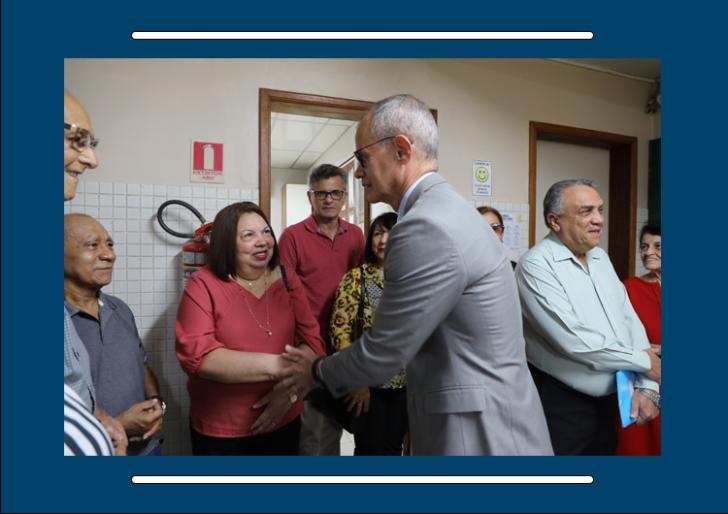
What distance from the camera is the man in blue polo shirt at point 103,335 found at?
3.58ft

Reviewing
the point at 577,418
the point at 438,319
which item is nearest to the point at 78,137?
the point at 438,319

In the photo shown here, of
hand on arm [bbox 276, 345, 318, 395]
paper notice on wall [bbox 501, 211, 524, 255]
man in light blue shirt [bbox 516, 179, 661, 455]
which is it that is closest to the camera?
hand on arm [bbox 276, 345, 318, 395]

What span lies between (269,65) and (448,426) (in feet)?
5.93

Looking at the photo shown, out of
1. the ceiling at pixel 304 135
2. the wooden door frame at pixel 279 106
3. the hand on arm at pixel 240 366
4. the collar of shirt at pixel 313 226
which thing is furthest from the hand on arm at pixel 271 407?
the ceiling at pixel 304 135

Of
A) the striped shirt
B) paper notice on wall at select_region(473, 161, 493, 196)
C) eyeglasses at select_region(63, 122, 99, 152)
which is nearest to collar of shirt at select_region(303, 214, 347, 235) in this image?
paper notice on wall at select_region(473, 161, 493, 196)

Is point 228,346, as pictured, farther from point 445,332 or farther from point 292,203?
point 292,203

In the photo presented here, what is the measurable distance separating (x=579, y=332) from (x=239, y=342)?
95 cm

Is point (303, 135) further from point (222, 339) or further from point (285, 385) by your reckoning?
point (285, 385)

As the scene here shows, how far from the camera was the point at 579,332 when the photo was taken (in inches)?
46.5

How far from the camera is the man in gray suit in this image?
2.47 feet

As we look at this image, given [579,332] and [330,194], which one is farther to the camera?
[330,194]

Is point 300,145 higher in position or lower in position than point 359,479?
higher

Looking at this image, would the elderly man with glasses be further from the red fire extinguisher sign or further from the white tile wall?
the red fire extinguisher sign

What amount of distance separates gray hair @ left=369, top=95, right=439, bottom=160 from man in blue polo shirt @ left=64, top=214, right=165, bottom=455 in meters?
0.81
